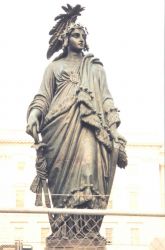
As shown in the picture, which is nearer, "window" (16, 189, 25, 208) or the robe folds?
the robe folds

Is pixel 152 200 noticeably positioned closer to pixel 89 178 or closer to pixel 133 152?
pixel 133 152

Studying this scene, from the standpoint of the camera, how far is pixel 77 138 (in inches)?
271

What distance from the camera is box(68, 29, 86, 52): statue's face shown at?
7414 millimetres

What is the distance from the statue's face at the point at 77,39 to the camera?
7.41 m

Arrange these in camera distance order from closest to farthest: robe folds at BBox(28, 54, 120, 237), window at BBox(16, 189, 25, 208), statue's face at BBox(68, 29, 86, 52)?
1. robe folds at BBox(28, 54, 120, 237)
2. statue's face at BBox(68, 29, 86, 52)
3. window at BBox(16, 189, 25, 208)

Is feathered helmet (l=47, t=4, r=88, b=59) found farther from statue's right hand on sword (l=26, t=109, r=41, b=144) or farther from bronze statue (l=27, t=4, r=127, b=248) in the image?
statue's right hand on sword (l=26, t=109, r=41, b=144)

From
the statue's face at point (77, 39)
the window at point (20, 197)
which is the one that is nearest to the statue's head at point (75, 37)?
the statue's face at point (77, 39)

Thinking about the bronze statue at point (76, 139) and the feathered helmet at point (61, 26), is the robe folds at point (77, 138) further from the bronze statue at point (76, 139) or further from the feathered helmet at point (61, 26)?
the feathered helmet at point (61, 26)

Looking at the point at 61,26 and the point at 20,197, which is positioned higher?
the point at 61,26

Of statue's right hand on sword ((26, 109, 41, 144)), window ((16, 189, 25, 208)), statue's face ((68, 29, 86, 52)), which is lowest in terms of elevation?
window ((16, 189, 25, 208))

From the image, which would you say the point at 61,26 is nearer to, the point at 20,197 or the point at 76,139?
the point at 76,139

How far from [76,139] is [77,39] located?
1.24 metres

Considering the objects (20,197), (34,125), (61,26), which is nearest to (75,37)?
(61,26)

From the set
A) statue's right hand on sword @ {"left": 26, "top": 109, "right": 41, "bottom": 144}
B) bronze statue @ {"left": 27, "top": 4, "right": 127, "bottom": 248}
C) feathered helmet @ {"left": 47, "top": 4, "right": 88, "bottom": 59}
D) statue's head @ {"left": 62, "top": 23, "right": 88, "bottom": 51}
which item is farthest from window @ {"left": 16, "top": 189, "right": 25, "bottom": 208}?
statue's right hand on sword @ {"left": 26, "top": 109, "right": 41, "bottom": 144}
